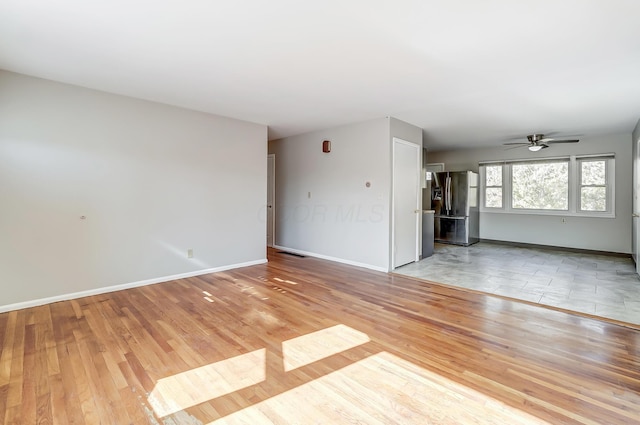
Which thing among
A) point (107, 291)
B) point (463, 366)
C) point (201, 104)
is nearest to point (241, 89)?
point (201, 104)

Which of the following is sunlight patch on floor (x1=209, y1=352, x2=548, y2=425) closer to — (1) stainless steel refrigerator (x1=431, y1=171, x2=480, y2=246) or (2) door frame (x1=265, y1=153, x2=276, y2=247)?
(2) door frame (x1=265, y1=153, x2=276, y2=247)

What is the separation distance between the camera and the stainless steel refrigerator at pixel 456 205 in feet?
23.7

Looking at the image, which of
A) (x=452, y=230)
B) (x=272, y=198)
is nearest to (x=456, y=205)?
(x=452, y=230)

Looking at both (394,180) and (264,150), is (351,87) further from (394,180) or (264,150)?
(264,150)

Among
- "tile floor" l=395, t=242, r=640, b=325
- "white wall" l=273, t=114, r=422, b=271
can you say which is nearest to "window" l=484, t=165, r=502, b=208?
"tile floor" l=395, t=242, r=640, b=325

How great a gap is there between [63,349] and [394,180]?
4.39 metres

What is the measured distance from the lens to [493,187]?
7730 millimetres

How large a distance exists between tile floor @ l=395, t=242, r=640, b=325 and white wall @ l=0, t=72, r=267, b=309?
320 cm

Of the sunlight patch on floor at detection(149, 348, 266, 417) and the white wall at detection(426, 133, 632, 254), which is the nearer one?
the sunlight patch on floor at detection(149, 348, 266, 417)

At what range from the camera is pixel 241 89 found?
3562 mm

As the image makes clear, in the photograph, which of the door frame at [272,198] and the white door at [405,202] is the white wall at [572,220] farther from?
the door frame at [272,198]

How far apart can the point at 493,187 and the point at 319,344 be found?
7067 mm

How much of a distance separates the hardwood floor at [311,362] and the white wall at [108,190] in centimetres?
51

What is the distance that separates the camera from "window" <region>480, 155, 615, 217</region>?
6305mm
